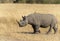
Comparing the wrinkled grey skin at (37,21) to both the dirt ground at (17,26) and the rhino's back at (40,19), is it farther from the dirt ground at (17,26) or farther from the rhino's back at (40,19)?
the dirt ground at (17,26)

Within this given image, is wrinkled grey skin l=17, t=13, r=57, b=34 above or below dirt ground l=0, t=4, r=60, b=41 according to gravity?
above

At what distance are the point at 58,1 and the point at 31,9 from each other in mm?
11402

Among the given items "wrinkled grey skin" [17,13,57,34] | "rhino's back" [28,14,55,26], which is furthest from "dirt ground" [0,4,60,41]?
"rhino's back" [28,14,55,26]

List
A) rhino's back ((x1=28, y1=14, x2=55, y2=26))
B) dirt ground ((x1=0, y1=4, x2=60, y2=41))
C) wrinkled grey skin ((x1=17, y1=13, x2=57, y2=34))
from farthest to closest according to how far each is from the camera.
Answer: rhino's back ((x1=28, y1=14, x2=55, y2=26)), wrinkled grey skin ((x1=17, y1=13, x2=57, y2=34)), dirt ground ((x1=0, y1=4, x2=60, y2=41))

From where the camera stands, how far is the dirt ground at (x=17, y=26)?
2016 cm

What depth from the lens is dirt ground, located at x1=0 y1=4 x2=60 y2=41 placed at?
2016cm

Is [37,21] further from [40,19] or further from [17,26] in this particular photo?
[17,26]

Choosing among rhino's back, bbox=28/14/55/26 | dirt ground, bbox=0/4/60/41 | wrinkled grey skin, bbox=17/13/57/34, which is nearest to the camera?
dirt ground, bbox=0/4/60/41

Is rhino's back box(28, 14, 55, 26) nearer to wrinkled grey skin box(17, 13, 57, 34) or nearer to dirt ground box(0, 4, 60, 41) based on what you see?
wrinkled grey skin box(17, 13, 57, 34)

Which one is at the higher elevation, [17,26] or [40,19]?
[40,19]

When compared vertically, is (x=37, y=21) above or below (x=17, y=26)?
above

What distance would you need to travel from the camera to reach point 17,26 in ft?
89.6

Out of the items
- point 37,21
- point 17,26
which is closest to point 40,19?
point 37,21

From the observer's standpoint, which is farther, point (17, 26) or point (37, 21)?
point (17, 26)
